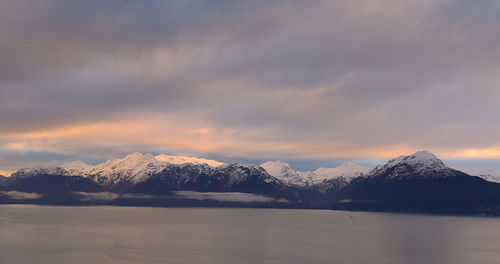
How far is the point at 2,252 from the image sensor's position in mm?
144375

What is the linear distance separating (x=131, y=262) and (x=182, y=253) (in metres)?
22.8

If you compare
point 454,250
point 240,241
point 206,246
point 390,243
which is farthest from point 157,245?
point 454,250

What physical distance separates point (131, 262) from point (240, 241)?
6706 centimetres

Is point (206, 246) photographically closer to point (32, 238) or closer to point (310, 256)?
point (310, 256)

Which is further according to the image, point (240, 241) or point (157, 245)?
point (240, 241)

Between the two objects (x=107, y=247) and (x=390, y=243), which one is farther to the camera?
(x=390, y=243)

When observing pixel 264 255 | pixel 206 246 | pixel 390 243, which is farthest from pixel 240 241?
pixel 390 243

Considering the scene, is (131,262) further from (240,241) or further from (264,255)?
(240,241)

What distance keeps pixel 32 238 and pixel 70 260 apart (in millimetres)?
65428

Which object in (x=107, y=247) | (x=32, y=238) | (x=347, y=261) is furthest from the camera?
(x=32, y=238)

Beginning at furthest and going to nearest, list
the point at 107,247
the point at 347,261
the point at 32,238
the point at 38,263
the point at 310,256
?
the point at 32,238, the point at 107,247, the point at 310,256, the point at 347,261, the point at 38,263

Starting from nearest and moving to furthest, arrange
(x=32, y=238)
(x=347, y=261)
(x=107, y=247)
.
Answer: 1. (x=347, y=261)
2. (x=107, y=247)
3. (x=32, y=238)

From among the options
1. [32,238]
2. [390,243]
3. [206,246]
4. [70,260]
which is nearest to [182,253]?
[206,246]

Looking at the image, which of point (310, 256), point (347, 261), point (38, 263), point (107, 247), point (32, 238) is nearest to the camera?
point (38, 263)
